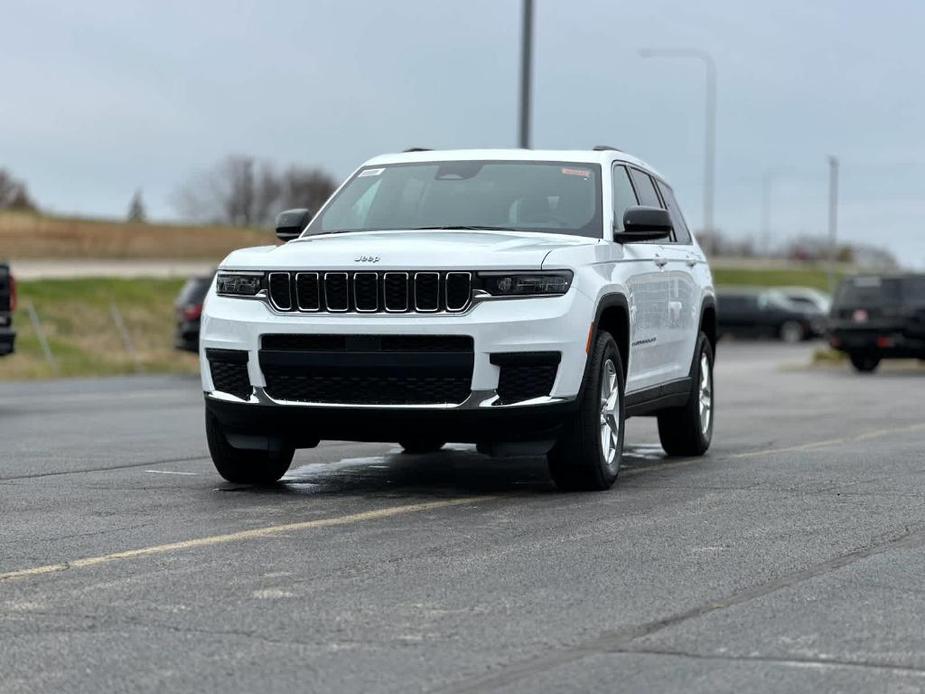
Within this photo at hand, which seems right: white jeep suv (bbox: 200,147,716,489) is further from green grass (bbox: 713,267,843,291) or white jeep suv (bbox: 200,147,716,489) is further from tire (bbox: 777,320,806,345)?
green grass (bbox: 713,267,843,291)

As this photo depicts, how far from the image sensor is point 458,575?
675 centimetres

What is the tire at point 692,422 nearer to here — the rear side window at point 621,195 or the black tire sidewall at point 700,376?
the black tire sidewall at point 700,376

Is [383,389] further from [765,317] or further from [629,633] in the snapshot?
[765,317]

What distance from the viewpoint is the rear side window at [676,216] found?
12359 mm

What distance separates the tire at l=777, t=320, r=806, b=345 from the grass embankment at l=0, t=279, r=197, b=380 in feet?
63.4

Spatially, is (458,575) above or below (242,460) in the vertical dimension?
above

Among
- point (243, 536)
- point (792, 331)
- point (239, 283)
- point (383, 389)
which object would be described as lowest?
point (792, 331)

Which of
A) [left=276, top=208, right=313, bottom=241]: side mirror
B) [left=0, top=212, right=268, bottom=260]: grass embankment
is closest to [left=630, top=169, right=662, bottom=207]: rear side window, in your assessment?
[left=276, top=208, right=313, bottom=241]: side mirror

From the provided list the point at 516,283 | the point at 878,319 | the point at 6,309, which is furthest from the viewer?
the point at 878,319

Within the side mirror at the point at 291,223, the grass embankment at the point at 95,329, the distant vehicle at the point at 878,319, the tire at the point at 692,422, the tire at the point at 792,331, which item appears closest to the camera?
the side mirror at the point at 291,223

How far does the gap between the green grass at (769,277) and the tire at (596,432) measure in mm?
86811

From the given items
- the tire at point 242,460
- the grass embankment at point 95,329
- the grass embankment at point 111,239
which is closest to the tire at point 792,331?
the grass embankment at point 95,329

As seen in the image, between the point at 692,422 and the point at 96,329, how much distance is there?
34.3 metres

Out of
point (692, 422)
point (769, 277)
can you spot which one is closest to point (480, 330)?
point (692, 422)
